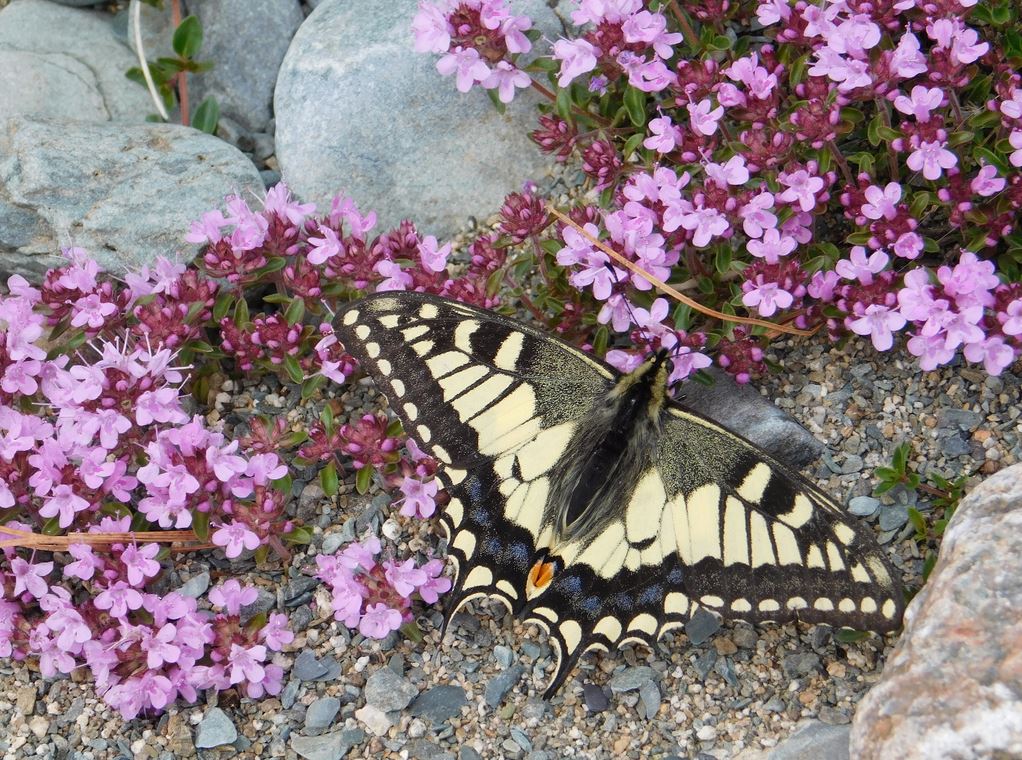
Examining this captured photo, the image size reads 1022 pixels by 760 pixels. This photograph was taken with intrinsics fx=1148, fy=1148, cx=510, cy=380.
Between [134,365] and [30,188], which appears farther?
[30,188]

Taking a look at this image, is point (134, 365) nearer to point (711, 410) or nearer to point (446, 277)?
point (446, 277)

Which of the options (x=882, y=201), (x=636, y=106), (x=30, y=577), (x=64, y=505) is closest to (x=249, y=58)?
(x=636, y=106)

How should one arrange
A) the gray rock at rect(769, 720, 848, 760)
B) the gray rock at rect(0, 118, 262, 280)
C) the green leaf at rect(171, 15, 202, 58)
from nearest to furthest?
1. the gray rock at rect(769, 720, 848, 760)
2. the gray rock at rect(0, 118, 262, 280)
3. the green leaf at rect(171, 15, 202, 58)

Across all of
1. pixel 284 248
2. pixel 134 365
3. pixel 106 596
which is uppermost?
pixel 284 248

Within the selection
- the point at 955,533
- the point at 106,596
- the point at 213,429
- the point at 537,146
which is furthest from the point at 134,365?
the point at 955,533

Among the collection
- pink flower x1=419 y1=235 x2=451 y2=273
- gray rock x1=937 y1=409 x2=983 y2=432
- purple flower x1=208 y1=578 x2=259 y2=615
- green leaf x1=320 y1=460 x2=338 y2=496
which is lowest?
purple flower x1=208 y1=578 x2=259 y2=615

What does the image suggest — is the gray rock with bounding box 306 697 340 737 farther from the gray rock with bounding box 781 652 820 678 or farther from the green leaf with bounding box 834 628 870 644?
the green leaf with bounding box 834 628 870 644

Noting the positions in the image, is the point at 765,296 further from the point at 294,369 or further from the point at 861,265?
the point at 294,369

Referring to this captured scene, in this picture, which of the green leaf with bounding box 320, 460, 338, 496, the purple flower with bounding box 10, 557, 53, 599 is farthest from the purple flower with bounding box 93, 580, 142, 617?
the green leaf with bounding box 320, 460, 338, 496
